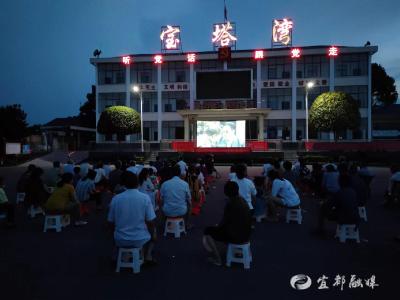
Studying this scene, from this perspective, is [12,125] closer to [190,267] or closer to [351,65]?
[351,65]

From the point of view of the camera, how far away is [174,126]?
136 ft

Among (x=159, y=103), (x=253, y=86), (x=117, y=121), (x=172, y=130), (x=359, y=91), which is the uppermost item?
(x=253, y=86)

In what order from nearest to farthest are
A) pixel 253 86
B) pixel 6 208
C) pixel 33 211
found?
pixel 6 208 < pixel 33 211 < pixel 253 86

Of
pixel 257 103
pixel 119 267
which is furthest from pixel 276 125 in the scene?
pixel 119 267

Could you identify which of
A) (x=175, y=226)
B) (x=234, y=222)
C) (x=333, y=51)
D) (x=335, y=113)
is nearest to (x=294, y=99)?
(x=333, y=51)

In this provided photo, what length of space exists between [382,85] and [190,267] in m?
54.8

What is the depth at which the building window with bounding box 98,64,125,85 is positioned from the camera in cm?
4278

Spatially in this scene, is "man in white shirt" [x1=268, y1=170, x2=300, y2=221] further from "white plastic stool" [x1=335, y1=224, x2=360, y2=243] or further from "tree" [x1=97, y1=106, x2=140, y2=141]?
"tree" [x1=97, y1=106, x2=140, y2=141]

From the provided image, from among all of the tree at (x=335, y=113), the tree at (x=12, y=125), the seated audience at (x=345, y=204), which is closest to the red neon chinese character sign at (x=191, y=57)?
the tree at (x=335, y=113)

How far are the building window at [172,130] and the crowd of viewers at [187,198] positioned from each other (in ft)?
94.8

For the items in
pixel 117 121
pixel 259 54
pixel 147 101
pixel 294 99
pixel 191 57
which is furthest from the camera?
pixel 147 101

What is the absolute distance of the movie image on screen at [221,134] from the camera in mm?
29438

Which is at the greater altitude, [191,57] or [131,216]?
[191,57]

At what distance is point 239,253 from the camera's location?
5438mm
